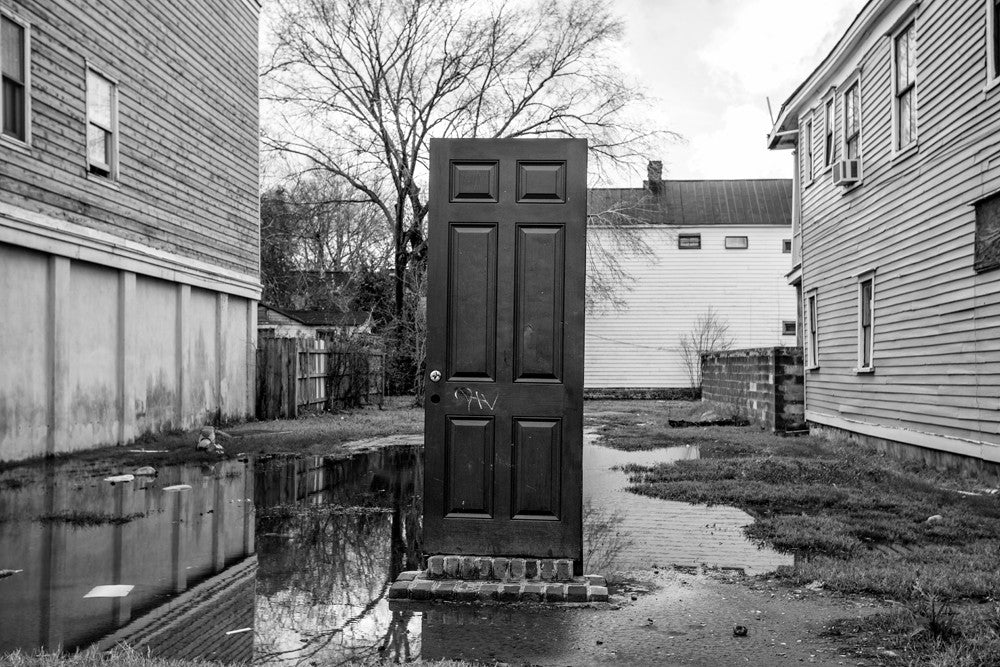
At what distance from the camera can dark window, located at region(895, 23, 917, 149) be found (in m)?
13.5

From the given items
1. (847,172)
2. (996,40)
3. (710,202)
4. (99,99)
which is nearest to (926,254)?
(996,40)

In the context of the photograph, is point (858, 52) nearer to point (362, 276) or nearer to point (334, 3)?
point (334, 3)

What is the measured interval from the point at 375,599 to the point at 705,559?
248cm

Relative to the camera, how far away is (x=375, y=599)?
5.58 m

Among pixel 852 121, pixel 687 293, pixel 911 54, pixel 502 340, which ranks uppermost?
pixel 911 54

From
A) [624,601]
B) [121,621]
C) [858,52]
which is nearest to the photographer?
[121,621]

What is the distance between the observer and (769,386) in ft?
59.6

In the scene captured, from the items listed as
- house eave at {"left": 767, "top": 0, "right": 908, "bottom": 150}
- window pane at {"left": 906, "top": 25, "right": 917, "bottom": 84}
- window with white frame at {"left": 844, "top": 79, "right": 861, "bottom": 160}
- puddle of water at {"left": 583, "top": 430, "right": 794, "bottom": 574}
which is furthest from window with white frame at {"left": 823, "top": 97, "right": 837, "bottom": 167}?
puddle of water at {"left": 583, "top": 430, "right": 794, "bottom": 574}

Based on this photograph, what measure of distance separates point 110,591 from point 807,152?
17.2 m

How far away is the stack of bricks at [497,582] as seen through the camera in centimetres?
557

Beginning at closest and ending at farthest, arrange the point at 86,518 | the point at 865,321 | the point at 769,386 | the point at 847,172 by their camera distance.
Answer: the point at 86,518 → the point at 865,321 → the point at 847,172 → the point at 769,386

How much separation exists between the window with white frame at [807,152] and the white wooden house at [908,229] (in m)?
0.13

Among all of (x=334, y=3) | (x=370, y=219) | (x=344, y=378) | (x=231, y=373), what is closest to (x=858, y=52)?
(x=231, y=373)

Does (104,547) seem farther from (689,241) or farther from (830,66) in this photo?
(689,241)
